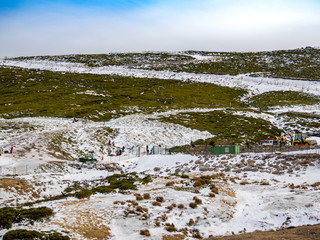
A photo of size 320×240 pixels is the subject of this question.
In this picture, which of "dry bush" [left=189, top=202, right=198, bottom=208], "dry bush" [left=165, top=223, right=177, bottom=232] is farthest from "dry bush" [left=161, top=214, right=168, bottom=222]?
"dry bush" [left=189, top=202, right=198, bottom=208]

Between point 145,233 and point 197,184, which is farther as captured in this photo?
point 197,184

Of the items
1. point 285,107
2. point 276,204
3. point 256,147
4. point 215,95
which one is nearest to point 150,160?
point 256,147

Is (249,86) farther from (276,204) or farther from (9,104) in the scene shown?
(276,204)

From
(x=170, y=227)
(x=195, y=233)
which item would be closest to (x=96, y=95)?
(x=170, y=227)

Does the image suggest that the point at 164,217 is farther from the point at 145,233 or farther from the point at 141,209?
the point at 145,233

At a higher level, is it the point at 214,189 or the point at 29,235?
the point at 29,235

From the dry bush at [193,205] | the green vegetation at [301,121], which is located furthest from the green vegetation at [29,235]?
the green vegetation at [301,121]

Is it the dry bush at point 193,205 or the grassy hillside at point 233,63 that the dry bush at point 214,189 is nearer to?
the dry bush at point 193,205
